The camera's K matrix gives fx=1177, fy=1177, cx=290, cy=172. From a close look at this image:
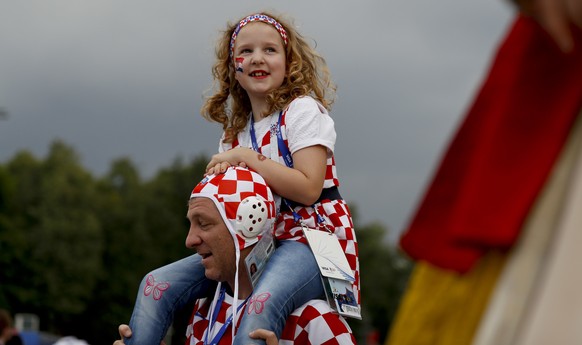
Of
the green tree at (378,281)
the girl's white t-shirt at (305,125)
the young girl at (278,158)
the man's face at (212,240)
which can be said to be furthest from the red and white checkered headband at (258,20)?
Result: the green tree at (378,281)

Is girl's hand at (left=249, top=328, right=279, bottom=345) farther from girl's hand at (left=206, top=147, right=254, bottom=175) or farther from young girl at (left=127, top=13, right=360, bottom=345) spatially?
girl's hand at (left=206, top=147, right=254, bottom=175)

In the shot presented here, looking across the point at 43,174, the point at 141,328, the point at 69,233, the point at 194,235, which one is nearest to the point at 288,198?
the point at 194,235

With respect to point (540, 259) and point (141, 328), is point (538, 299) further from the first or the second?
point (141, 328)

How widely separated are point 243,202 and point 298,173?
0.29 metres

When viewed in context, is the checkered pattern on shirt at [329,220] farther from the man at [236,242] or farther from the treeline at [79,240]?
the treeline at [79,240]

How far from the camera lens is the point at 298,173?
5414 millimetres

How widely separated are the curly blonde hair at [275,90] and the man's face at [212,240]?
2.13ft

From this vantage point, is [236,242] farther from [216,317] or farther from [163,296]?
[163,296]

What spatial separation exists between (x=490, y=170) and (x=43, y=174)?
8351 centimetres

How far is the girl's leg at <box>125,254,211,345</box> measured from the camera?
5.71m

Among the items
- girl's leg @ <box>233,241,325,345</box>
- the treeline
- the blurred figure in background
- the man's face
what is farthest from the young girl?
the treeline

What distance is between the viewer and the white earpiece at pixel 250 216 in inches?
210

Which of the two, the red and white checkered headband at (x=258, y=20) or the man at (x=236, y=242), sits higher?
the red and white checkered headband at (x=258, y=20)

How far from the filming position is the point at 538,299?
2.57 meters
